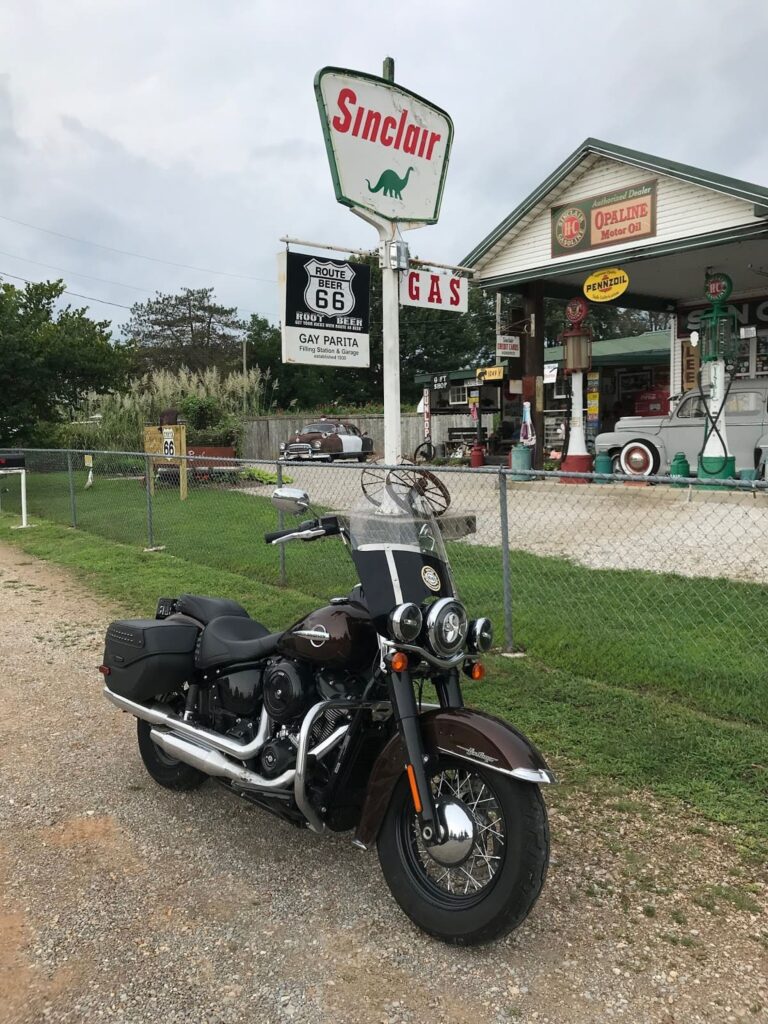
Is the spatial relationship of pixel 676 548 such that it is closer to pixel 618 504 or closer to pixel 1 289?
pixel 618 504

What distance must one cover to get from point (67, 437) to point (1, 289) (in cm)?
577

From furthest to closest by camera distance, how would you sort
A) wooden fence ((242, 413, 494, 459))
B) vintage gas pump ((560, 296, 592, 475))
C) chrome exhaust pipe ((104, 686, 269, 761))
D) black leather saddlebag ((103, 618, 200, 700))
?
wooden fence ((242, 413, 494, 459)), vintage gas pump ((560, 296, 592, 475)), black leather saddlebag ((103, 618, 200, 700)), chrome exhaust pipe ((104, 686, 269, 761))

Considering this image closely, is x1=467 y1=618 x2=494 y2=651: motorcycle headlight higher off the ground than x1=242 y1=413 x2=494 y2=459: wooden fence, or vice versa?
x1=242 y1=413 x2=494 y2=459: wooden fence

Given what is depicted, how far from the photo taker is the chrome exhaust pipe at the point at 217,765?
290cm

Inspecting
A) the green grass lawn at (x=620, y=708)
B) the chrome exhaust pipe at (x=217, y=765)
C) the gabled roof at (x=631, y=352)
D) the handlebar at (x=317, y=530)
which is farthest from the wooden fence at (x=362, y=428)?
the handlebar at (x=317, y=530)

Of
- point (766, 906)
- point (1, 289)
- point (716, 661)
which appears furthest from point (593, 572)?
point (1, 289)

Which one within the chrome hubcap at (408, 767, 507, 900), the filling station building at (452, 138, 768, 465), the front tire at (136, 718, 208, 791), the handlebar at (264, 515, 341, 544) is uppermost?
the filling station building at (452, 138, 768, 465)

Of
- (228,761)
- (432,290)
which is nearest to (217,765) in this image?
(228,761)

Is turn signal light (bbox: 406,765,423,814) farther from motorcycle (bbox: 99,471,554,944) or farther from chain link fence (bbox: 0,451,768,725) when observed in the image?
chain link fence (bbox: 0,451,768,725)

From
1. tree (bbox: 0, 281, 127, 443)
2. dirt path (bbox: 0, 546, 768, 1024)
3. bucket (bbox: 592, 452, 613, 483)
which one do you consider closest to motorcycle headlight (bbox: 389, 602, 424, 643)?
dirt path (bbox: 0, 546, 768, 1024)

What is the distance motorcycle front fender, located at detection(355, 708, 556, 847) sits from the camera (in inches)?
96.4

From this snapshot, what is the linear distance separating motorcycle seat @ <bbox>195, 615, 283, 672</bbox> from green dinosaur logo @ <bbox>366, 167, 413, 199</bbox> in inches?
199

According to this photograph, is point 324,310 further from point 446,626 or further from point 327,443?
point 327,443

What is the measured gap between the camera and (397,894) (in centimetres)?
267
